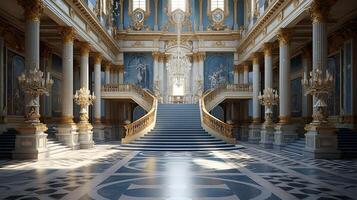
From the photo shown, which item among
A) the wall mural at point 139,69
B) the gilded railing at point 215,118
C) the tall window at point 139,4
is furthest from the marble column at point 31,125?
the tall window at point 139,4

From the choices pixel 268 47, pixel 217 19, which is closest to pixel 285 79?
pixel 268 47

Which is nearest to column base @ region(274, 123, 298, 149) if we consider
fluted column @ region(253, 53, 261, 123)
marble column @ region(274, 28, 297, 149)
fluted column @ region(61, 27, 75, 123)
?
marble column @ region(274, 28, 297, 149)

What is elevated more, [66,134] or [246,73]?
[246,73]

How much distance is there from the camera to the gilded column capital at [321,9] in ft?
58.0

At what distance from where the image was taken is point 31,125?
17.0 metres

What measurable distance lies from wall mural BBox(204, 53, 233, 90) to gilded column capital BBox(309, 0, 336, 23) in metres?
19.7

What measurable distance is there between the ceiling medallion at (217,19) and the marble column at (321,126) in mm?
19829

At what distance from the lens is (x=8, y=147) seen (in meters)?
18.4

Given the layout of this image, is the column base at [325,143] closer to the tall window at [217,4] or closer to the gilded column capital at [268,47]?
the gilded column capital at [268,47]

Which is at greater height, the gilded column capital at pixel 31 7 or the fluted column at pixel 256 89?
the gilded column capital at pixel 31 7

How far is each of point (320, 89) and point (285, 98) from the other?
5.50 meters

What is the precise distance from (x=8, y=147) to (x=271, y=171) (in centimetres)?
1193

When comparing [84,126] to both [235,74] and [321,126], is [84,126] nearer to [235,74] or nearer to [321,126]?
[321,126]

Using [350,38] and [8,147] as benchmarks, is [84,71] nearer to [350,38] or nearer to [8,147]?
[8,147]
